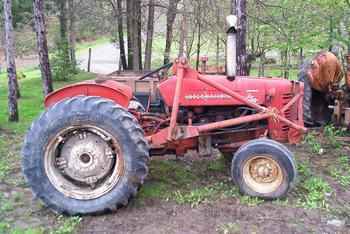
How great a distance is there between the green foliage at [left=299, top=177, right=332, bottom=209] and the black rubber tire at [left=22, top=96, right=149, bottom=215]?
169cm

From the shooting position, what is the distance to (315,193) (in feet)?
15.9

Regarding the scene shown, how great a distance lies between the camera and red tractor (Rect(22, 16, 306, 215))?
4395mm

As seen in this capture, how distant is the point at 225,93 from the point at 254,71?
A: 1757cm

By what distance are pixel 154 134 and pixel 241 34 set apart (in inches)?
156

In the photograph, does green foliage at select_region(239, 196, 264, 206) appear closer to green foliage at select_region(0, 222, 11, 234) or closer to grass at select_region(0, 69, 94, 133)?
green foliage at select_region(0, 222, 11, 234)

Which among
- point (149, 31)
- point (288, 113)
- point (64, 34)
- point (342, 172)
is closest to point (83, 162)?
point (288, 113)

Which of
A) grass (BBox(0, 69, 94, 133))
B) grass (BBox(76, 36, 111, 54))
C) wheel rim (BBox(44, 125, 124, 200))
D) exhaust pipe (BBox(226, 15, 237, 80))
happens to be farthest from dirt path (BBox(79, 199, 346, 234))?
grass (BBox(76, 36, 111, 54))

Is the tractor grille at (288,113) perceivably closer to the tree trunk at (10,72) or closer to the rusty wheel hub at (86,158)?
the rusty wheel hub at (86,158)

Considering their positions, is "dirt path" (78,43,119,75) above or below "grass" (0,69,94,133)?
above

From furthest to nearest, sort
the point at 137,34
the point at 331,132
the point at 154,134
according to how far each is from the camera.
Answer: the point at 137,34, the point at 331,132, the point at 154,134

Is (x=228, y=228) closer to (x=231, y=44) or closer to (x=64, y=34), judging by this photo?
(x=231, y=44)

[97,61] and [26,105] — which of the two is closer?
[26,105]

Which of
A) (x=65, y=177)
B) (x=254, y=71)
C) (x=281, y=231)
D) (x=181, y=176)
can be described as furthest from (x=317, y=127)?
(x=254, y=71)

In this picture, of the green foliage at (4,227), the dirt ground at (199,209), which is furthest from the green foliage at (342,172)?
the green foliage at (4,227)
